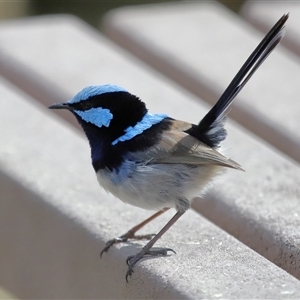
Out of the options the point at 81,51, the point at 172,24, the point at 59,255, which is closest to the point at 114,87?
the point at 59,255

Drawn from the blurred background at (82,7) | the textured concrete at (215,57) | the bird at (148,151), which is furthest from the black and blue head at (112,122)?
the blurred background at (82,7)

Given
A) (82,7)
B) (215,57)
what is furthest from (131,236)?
(82,7)

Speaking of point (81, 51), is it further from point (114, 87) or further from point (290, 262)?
point (290, 262)

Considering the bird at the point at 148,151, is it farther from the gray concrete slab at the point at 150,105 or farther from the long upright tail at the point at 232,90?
the gray concrete slab at the point at 150,105

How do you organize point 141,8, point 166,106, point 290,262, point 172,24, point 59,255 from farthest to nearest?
point 141,8 → point 172,24 → point 166,106 → point 59,255 → point 290,262

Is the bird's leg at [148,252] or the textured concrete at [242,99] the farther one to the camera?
the textured concrete at [242,99]

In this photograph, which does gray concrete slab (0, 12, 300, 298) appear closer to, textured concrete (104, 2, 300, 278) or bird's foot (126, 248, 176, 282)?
textured concrete (104, 2, 300, 278)

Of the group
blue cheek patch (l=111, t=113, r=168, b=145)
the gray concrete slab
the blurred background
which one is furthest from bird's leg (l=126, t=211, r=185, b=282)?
the blurred background
